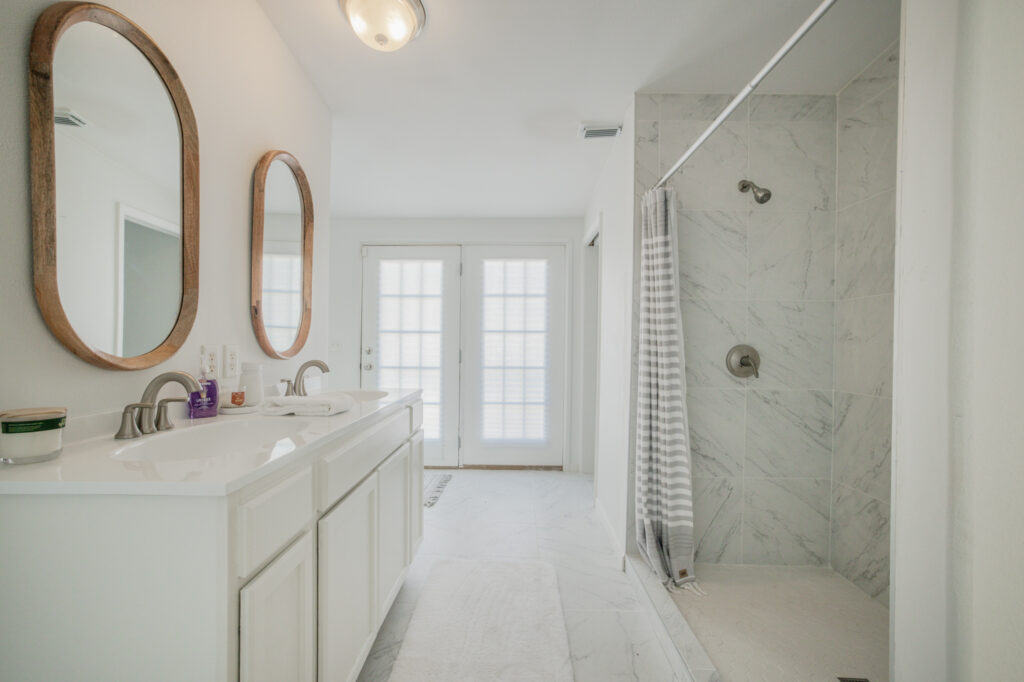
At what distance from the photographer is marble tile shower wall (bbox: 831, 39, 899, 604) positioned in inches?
70.0

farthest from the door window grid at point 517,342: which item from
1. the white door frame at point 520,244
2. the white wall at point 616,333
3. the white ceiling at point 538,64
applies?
the white ceiling at point 538,64

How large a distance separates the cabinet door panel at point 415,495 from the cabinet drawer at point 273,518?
37.5 inches

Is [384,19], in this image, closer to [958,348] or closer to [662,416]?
[958,348]

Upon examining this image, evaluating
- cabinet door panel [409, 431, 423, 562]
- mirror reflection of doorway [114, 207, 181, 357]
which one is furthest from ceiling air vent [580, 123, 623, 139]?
mirror reflection of doorway [114, 207, 181, 357]

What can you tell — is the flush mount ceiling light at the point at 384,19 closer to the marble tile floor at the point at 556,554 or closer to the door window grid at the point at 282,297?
the door window grid at the point at 282,297

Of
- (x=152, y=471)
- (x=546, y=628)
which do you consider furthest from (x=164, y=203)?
(x=546, y=628)

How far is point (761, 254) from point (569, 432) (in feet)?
7.66

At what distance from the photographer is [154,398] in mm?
1072

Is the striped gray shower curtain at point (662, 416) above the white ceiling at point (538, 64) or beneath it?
beneath

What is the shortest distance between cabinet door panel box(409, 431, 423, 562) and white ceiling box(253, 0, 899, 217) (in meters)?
1.63

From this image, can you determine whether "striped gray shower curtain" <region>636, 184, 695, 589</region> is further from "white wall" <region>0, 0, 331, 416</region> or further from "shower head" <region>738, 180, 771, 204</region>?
"white wall" <region>0, 0, 331, 416</region>

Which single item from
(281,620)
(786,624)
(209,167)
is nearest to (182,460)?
(281,620)

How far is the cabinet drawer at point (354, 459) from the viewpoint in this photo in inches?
42.7

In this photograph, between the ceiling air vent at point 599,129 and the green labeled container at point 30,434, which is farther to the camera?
the ceiling air vent at point 599,129
